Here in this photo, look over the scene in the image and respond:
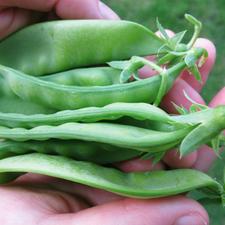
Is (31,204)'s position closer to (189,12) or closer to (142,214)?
(142,214)

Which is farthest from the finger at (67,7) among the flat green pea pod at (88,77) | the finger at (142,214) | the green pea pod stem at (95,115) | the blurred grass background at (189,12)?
the blurred grass background at (189,12)

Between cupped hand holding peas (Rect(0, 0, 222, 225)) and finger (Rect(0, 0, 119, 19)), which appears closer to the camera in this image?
cupped hand holding peas (Rect(0, 0, 222, 225))

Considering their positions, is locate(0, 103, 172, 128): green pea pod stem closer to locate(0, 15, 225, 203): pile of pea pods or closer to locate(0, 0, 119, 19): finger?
locate(0, 15, 225, 203): pile of pea pods

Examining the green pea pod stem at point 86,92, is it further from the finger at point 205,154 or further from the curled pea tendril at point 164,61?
the finger at point 205,154

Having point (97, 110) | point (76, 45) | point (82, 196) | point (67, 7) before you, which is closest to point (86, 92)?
point (97, 110)

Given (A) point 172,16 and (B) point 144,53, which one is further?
(A) point 172,16

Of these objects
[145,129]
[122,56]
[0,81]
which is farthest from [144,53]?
[0,81]

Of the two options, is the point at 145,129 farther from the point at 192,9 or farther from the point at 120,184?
the point at 192,9

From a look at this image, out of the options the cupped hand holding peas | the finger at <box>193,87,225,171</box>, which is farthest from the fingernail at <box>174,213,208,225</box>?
the finger at <box>193,87,225,171</box>
